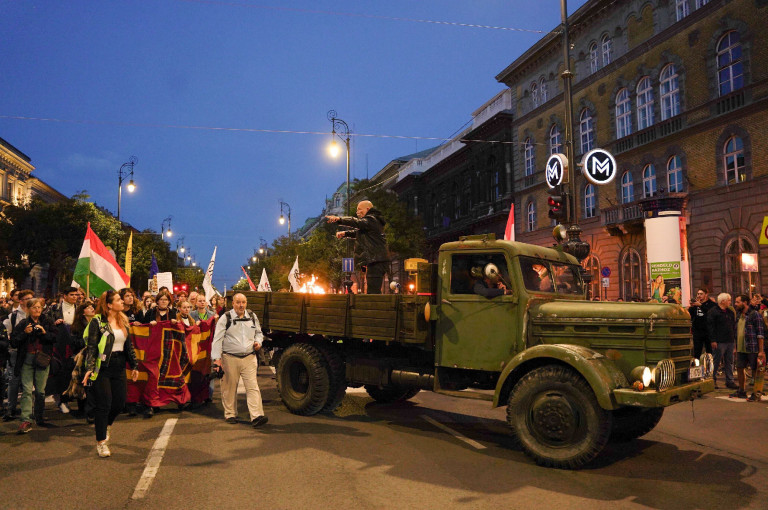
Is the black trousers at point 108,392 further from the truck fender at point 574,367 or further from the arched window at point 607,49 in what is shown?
the arched window at point 607,49

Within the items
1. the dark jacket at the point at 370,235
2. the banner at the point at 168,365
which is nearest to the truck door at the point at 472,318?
the dark jacket at the point at 370,235

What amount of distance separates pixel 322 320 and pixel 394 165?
53976mm

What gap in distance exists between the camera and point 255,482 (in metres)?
5.75

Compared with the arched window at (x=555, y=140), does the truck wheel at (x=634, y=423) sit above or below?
below

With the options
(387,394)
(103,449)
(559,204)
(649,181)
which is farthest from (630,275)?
(103,449)

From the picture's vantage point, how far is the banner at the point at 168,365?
9.67 metres

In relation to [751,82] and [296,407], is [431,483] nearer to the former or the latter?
[296,407]

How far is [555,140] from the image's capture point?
112 feet

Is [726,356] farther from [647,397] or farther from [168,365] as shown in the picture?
[168,365]

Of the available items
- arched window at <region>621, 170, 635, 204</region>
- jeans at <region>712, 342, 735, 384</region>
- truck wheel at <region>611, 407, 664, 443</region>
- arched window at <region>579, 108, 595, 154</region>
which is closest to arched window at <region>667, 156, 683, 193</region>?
arched window at <region>621, 170, 635, 204</region>

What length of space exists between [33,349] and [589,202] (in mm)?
27275

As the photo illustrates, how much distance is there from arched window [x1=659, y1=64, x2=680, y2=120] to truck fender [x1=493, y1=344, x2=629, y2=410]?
22.5m

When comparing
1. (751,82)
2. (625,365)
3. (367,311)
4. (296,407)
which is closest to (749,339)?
(625,365)

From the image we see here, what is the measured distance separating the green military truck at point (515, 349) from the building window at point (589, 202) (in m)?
23.8
